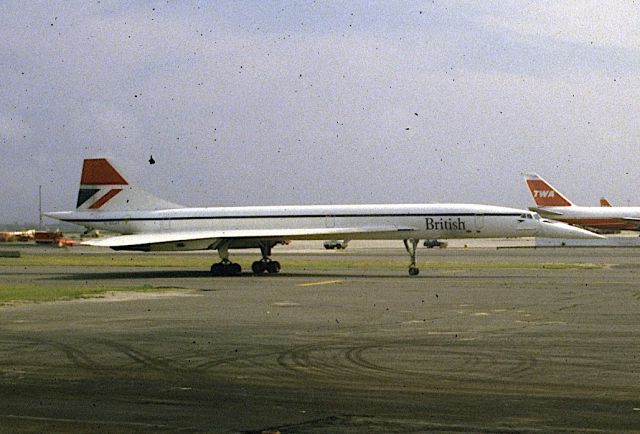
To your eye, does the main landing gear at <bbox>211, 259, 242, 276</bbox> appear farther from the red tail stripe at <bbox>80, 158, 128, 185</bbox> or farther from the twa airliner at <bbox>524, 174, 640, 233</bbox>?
the twa airliner at <bbox>524, 174, 640, 233</bbox>

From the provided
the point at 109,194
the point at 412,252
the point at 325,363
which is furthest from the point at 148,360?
the point at 109,194

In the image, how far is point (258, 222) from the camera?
45875 millimetres

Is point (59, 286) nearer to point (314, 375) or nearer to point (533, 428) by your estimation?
point (314, 375)

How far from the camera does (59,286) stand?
1390 inches

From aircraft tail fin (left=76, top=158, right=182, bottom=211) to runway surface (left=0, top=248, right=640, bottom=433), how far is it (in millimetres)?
18414

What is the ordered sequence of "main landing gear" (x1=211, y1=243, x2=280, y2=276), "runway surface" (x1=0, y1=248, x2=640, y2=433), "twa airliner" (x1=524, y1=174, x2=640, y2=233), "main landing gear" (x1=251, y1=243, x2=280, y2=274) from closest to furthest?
"runway surface" (x1=0, y1=248, x2=640, y2=433), "main landing gear" (x1=211, y1=243, x2=280, y2=276), "main landing gear" (x1=251, y1=243, x2=280, y2=274), "twa airliner" (x1=524, y1=174, x2=640, y2=233)

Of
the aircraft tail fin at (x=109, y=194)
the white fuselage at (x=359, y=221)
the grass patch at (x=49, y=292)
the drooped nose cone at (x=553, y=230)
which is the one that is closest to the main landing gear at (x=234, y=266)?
the white fuselage at (x=359, y=221)

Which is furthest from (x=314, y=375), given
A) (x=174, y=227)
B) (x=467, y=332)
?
(x=174, y=227)

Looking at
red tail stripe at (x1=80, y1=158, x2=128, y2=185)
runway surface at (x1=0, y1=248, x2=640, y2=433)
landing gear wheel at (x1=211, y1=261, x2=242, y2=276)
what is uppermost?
red tail stripe at (x1=80, y1=158, x2=128, y2=185)

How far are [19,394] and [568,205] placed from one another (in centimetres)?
10244

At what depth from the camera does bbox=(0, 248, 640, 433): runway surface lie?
34.9ft

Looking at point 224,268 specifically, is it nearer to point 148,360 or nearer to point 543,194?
point 148,360

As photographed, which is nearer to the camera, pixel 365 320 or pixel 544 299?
pixel 365 320

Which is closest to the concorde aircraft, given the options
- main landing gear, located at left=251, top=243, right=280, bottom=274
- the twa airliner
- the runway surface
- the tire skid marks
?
main landing gear, located at left=251, top=243, right=280, bottom=274
